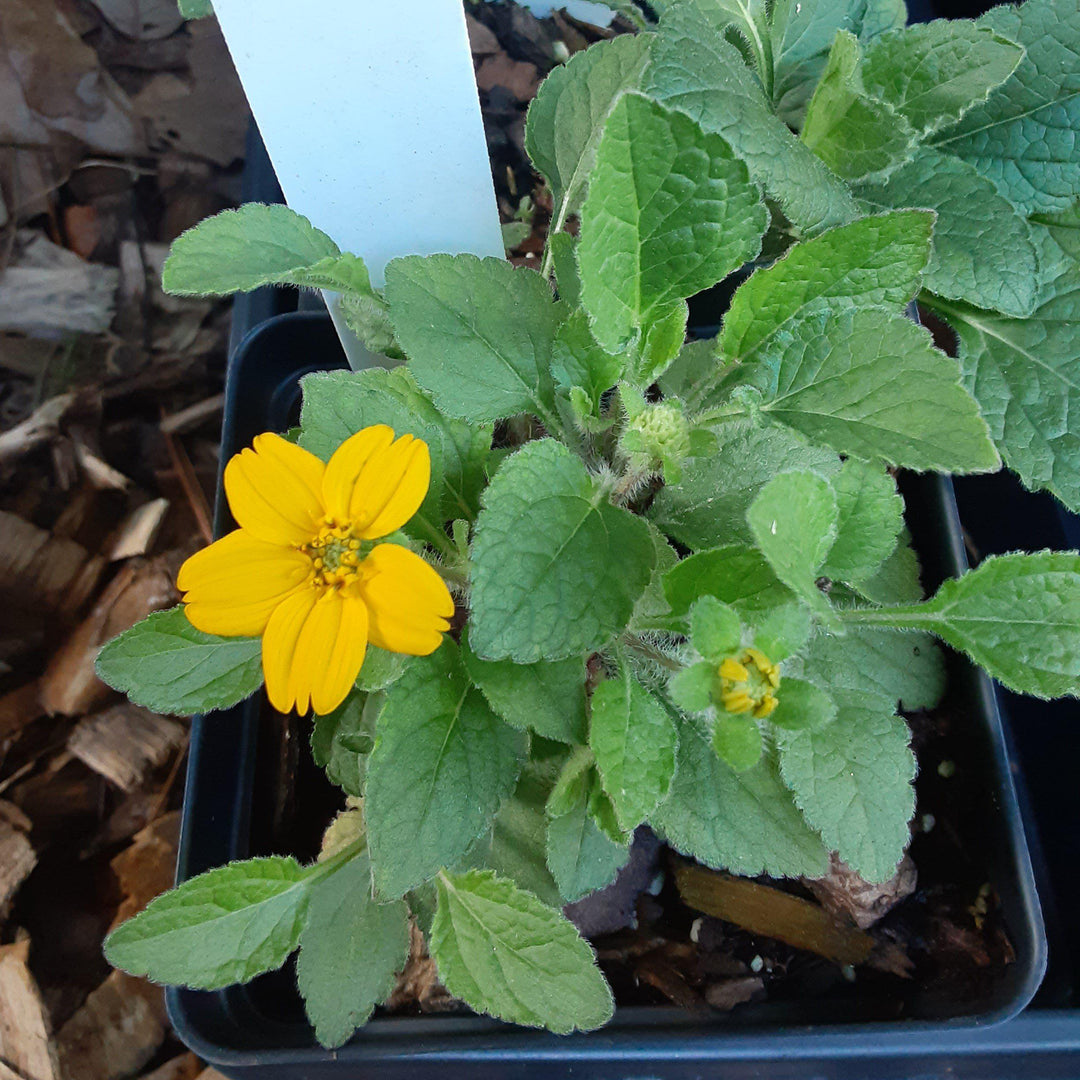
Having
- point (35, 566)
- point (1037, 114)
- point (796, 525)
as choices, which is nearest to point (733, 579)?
point (796, 525)

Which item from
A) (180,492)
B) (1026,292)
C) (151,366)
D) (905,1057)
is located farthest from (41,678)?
(1026,292)

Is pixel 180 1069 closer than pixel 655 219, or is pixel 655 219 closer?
pixel 655 219

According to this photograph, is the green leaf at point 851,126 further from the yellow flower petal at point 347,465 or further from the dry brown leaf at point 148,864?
the dry brown leaf at point 148,864

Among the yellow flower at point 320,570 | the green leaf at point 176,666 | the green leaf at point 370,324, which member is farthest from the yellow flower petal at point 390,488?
the green leaf at point 370,324

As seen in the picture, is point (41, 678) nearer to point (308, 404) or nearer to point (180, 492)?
point (180, 492)

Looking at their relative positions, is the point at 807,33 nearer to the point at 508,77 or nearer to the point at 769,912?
the point at 508,77

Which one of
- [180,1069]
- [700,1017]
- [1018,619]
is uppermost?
[1018,619]
